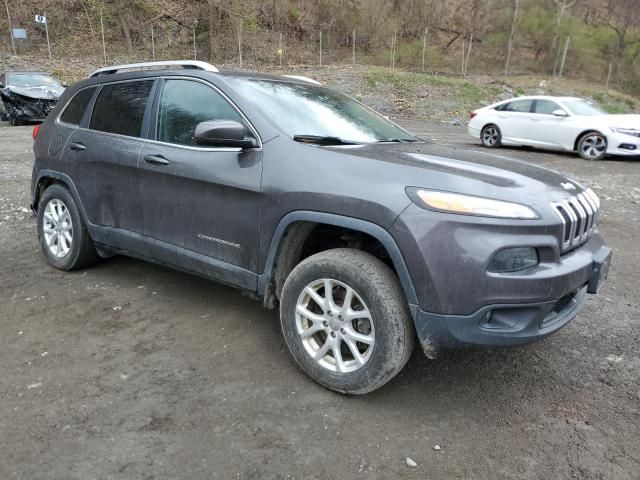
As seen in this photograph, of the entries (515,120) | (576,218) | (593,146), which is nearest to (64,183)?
(576,218)

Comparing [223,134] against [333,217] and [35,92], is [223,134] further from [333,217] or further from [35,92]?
[35,92]

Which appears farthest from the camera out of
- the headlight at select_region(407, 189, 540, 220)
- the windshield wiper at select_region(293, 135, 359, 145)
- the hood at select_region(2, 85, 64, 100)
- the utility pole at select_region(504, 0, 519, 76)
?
the utility pole at select_region(504, 0, 519, 76)

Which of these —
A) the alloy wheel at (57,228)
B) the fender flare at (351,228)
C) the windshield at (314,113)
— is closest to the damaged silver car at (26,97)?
the alloy wheel at (57,228)

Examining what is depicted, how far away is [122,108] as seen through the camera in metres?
3.99

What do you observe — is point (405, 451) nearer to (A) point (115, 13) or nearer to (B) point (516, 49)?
(A) point (115, 13)

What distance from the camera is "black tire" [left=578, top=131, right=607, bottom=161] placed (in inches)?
437

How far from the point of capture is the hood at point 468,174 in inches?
101

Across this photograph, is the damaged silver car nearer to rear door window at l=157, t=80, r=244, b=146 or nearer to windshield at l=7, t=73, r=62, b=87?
windshield at l=7, t=73, r=62, b=87

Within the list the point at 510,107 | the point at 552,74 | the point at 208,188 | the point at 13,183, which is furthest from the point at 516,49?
the point at 208,188

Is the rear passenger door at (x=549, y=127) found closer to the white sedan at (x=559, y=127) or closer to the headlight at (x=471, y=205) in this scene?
the white sedan at (x=559, y=127)

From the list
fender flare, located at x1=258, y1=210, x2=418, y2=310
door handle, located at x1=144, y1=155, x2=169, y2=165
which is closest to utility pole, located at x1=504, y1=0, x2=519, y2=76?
door handle, located at x1=144, y1=155, x2=169, y2=165

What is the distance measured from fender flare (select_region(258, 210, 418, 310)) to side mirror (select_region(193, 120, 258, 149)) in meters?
0.53

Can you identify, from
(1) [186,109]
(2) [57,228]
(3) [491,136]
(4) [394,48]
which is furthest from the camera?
A: (4) [394,48]

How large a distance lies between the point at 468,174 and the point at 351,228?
65 cm
